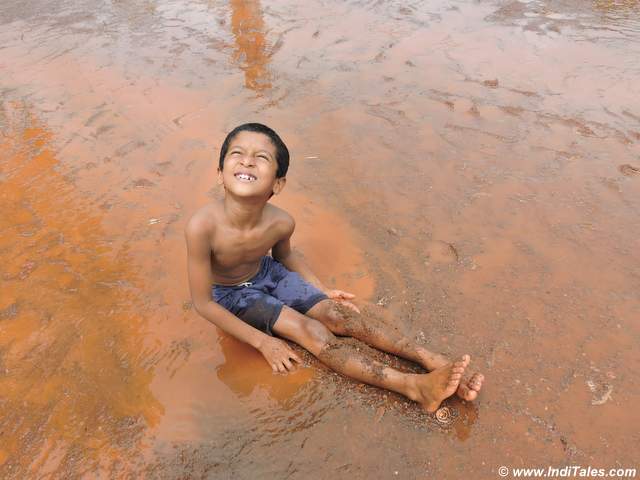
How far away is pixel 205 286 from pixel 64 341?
860mm

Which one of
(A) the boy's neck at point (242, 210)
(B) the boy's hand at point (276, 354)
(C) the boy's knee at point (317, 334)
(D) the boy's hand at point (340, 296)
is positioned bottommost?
(D) the boy's hand at point (340, 296)

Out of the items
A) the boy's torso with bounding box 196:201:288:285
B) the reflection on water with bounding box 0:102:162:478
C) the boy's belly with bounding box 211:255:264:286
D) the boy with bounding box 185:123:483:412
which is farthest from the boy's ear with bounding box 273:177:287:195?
the reflection on water with bounding box 0:102:162:478

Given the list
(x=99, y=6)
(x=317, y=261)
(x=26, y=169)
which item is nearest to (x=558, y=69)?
(x=317, y=261)

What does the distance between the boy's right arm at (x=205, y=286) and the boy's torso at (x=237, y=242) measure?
2.4 inches

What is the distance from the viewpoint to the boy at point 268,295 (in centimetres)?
204

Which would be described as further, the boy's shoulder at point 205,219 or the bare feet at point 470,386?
the boy's shoulder at point 205,219

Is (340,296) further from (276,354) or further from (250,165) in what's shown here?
(250,165)

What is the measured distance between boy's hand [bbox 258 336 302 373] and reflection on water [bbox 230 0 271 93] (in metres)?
3.51

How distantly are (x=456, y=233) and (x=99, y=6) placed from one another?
7542mm

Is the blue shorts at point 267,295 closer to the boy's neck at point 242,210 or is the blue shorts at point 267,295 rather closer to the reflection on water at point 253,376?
the reflection on water at point 253,376

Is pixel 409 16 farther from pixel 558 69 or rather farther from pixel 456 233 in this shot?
pixel 456 233

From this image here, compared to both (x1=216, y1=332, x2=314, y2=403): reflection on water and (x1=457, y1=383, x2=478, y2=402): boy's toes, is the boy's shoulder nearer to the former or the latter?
(x1=216, y1=332, x2=314, y2=403): reflection on water

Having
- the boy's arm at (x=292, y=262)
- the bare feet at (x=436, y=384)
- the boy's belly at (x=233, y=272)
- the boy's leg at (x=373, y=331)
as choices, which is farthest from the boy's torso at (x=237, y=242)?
the bare feet at (x=436, y=384)

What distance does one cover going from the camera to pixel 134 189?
138 inches
